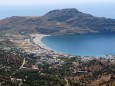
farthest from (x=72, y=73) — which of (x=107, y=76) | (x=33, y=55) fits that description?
(x=33, y=55)

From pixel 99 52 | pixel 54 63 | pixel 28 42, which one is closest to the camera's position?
pixel 54 63

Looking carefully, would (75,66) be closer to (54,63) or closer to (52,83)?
(54,63)

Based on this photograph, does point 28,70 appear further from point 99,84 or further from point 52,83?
point 99,84

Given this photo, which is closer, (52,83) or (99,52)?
(52,83)

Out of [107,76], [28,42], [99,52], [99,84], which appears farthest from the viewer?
[28,42]

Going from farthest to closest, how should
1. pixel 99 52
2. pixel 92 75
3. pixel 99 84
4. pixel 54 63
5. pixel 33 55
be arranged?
1. pixel 99 52
2. pixel 33 55
3. pixel 54 63
4. pixel 92 75
5. pixel 99 84

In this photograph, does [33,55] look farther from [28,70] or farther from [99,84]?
[99,84]

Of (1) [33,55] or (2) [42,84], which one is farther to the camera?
(1) [33,55]

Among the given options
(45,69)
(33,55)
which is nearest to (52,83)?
(45,69)
